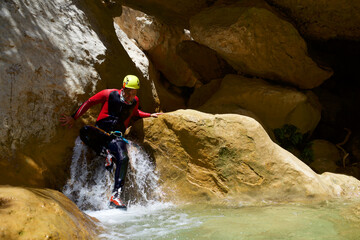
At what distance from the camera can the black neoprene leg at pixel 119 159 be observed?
483cm

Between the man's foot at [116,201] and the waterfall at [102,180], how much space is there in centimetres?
32

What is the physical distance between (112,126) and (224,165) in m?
1.93

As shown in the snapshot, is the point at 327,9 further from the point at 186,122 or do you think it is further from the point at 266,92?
the point at 186,122

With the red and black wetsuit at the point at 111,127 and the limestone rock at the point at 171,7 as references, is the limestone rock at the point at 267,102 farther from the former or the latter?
the red and black wetsuit at the point at 111,127

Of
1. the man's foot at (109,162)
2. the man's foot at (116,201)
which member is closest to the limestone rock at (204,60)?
the man's foot at (109,162)

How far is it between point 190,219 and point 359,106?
7.97 m

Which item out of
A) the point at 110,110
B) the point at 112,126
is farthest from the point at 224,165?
the point at 110,110

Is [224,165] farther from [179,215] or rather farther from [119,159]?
[119,159]

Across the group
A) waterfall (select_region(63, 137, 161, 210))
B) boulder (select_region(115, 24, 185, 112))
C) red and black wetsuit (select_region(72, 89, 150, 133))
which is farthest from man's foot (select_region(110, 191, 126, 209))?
boulder (select_region(115, 24, 185, 112))

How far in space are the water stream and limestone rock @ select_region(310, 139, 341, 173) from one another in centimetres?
350

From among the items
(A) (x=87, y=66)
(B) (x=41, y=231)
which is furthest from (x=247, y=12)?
(B) (x=41, y=231)

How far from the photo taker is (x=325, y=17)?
7781 mm

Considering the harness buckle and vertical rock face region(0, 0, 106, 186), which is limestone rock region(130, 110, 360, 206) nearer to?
the harness buckle

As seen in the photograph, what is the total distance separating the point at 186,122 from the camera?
555cm
